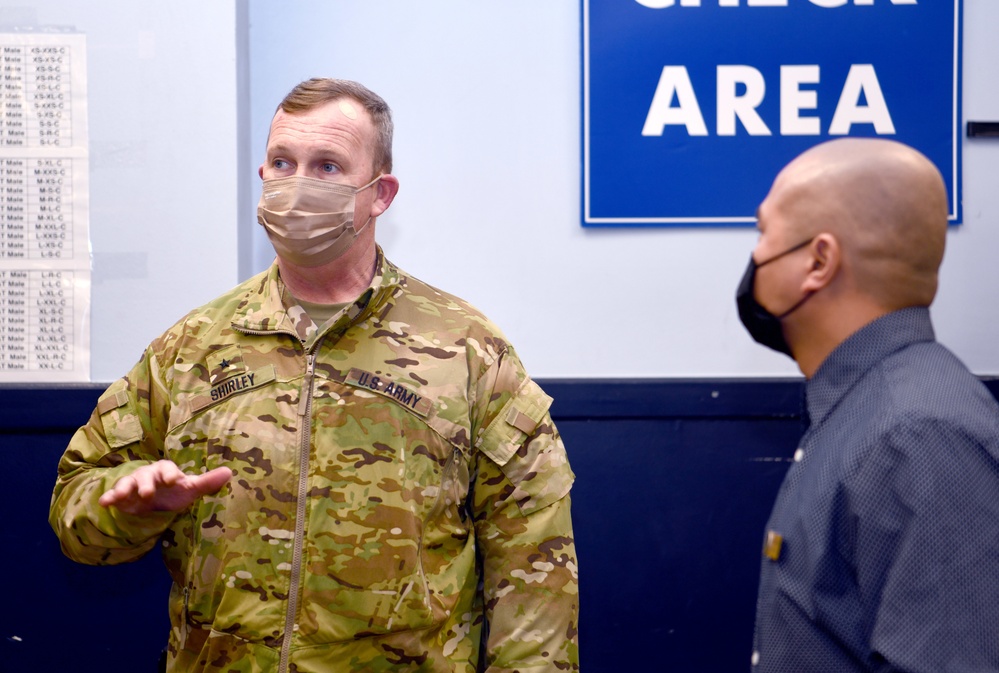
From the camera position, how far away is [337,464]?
1427mm

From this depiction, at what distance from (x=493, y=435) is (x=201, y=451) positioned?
480 millimetres

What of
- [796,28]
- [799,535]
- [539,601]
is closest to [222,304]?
[539,601]

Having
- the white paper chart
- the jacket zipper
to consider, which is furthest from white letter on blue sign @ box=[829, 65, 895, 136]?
the white paper chart

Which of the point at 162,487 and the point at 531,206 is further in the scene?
the point at 531,206

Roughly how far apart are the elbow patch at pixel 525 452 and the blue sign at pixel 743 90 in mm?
733

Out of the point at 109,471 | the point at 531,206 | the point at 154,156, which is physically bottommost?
the point at 109,471

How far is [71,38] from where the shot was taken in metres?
2.00

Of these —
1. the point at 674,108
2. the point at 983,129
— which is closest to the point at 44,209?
the point at 674,108

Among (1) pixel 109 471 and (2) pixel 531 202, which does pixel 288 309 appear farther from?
(2) pixel 531 202

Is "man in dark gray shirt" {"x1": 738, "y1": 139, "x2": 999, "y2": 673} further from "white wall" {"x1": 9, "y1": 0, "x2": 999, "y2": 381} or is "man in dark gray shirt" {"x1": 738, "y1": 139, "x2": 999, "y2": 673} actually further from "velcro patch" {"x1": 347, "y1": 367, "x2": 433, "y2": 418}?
"white wall" {"x1": 9, "y1": 0, "x2": 999, "y2": 381}

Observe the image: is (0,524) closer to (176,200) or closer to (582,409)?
(176,200)

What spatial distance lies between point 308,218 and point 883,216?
Answer: 2.91ft

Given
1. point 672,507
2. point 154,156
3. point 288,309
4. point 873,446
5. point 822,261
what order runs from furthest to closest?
point 672,507 → point 154,156 → point 288,309 → point 822,261 → point 873,446

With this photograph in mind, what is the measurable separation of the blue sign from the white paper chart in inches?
46.2
